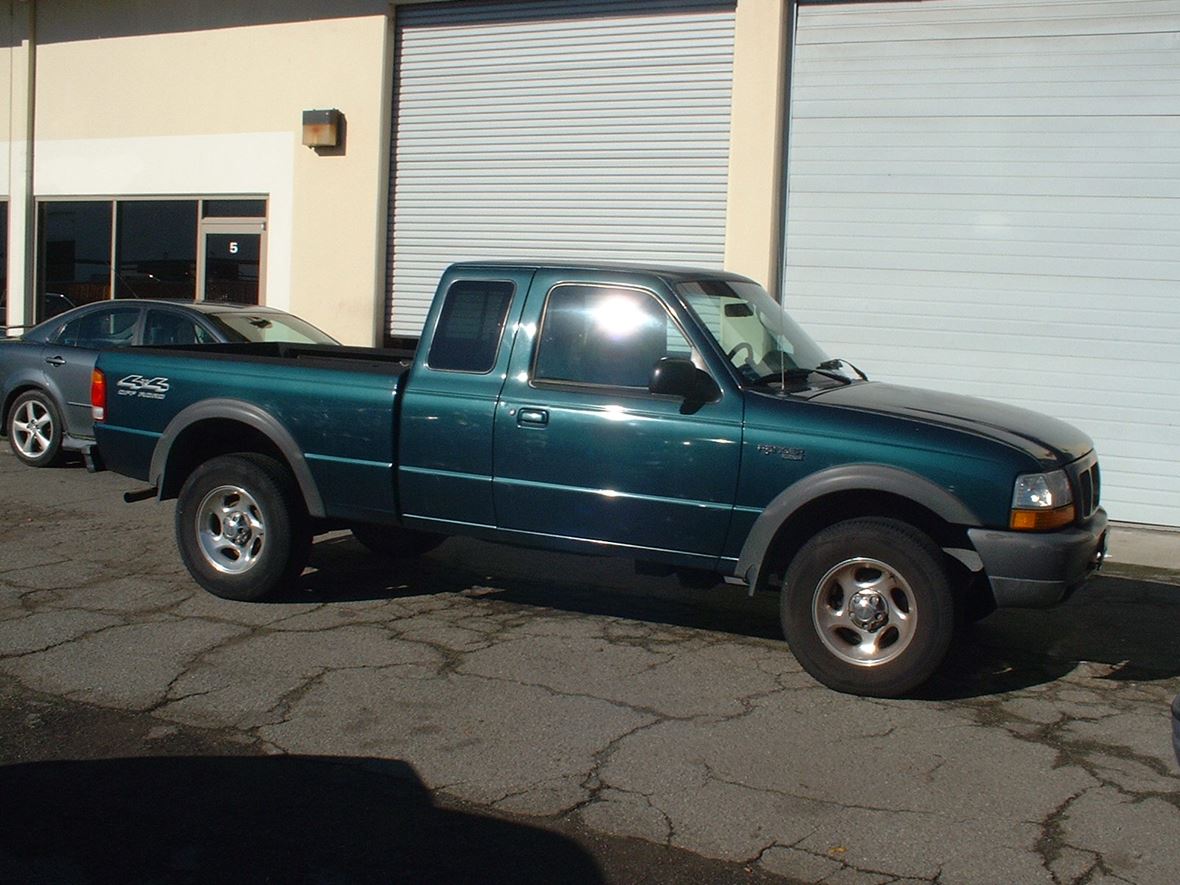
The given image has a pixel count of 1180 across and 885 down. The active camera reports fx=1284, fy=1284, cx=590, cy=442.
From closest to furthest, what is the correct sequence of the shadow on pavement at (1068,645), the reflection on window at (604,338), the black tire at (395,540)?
the shadow on pavement at (1068,645) → the reflection on window at (604,338) → the black tire at (395,540)

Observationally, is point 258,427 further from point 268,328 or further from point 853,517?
point 268,328

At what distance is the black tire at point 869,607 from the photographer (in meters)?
5.57

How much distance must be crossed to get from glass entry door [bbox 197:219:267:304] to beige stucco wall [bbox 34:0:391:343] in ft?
1.00

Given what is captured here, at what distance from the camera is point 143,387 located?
24.1 ft

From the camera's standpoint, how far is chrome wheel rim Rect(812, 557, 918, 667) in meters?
5.68

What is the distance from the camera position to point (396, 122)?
14.1 meters

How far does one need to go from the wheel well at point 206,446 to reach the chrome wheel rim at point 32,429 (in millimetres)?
4796

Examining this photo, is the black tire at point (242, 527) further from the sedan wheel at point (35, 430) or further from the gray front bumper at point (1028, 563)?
the sedan wheel at point (35, 430)

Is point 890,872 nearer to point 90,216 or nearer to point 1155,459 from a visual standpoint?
point 1155,459

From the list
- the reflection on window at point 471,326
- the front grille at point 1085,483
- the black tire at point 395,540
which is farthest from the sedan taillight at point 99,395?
the front grille at point 1085,483

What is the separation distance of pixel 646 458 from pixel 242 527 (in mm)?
2504

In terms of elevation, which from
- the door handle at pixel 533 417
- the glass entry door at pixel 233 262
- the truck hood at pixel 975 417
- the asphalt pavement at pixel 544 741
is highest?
the glass entry door at pixel 233 262

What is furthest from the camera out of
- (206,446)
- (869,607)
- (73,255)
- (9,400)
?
(73,255)

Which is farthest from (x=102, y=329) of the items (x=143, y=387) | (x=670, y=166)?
(x=670, y=166)
